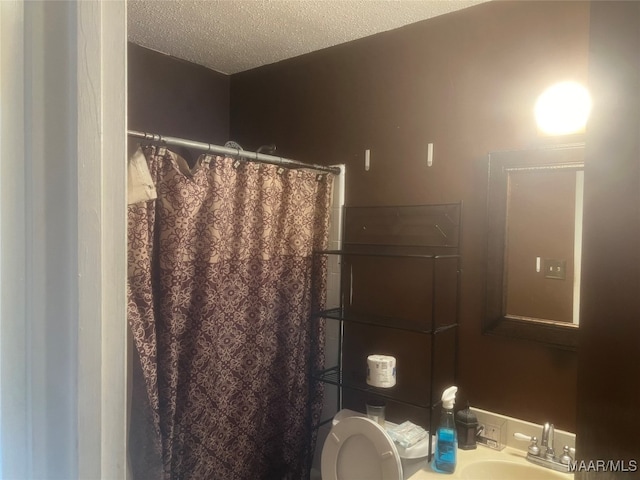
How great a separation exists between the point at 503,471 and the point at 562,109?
129cm

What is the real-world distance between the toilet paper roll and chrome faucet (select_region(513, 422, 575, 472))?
20.8 inches

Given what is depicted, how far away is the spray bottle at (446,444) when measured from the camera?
147cm

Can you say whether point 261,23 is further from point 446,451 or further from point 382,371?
point 446,451

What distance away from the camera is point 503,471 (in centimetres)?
151

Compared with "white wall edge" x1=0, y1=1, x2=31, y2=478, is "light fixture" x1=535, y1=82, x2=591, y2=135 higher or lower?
higher

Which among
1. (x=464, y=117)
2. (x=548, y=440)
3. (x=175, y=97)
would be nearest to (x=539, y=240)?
(x=464, y=117)

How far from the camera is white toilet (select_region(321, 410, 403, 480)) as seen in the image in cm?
152

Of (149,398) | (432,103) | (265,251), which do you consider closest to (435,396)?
(265,251)

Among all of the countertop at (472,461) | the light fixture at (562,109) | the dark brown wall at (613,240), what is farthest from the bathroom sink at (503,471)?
the dark brown wall at (613,240)

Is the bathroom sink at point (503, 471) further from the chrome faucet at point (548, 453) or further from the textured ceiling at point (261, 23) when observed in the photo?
the textured ceiling at point (261, 23)

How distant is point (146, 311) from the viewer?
1.45 metres

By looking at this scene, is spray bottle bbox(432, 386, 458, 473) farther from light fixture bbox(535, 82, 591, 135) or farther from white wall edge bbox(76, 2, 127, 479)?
white wall edge bbox(76, 2, 127, 479)

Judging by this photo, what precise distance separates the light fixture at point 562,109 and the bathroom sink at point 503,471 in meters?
1.17

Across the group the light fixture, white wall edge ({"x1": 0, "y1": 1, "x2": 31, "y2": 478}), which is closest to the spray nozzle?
the light fixture
